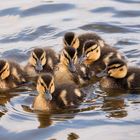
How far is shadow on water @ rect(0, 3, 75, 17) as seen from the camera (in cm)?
858

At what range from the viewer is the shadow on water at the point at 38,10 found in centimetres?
858

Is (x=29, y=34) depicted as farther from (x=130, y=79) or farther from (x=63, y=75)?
(x=130, y=79)

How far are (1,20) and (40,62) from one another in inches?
92.9

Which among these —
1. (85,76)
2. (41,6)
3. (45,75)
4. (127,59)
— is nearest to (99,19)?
(41,6)

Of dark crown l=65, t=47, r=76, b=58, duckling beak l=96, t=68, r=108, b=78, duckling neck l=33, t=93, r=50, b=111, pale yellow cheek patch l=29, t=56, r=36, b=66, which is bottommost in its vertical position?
duckling neck l=33, t=93, r=50, b=111

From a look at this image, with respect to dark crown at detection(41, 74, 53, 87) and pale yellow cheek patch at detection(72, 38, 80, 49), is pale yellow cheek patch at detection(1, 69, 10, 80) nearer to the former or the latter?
dark crown at detection(41, 74, 53, 87)

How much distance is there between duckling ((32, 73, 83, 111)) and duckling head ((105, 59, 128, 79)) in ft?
2.03

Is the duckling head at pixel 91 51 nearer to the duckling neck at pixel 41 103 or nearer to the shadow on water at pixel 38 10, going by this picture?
the duckling neck at pixel 41 103

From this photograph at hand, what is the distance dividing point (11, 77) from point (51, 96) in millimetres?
916

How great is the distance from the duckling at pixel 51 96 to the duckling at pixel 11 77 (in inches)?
26.3

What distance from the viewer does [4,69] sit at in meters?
5.98

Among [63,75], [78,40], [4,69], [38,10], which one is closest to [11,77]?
[4,69]

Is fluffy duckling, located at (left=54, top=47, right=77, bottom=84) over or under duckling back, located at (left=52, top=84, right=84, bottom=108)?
over

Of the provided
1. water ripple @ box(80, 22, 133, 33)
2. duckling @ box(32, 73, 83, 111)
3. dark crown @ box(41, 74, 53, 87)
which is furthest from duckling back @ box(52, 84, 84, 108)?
water ripple @ box(80, 22, 133, 33)
